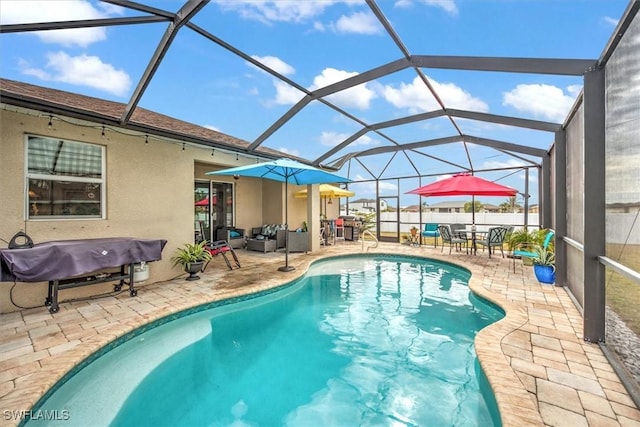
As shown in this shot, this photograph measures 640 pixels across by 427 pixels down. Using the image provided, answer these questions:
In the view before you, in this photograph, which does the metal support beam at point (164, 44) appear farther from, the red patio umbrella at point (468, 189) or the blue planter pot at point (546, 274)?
the red patio umbrella at point (468, 189)

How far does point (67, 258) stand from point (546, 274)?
8.94 metres

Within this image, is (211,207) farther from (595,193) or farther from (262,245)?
(595,193)

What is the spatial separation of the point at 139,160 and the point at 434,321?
6.76m

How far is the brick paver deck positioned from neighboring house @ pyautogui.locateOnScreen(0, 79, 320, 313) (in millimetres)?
1129

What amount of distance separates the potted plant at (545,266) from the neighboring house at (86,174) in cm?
809

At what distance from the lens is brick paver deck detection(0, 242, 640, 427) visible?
7.97ft

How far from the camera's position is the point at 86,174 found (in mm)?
5457

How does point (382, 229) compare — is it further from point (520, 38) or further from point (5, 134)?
point (5, 134)

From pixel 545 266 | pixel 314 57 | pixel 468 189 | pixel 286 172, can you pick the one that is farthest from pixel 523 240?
pixel 314 57

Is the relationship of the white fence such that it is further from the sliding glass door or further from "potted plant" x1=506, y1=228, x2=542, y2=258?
the sliding glass door

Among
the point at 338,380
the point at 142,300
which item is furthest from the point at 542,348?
the point at 142,300

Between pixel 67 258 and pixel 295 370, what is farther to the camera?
pixel 67 258

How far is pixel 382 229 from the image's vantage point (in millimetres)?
14406

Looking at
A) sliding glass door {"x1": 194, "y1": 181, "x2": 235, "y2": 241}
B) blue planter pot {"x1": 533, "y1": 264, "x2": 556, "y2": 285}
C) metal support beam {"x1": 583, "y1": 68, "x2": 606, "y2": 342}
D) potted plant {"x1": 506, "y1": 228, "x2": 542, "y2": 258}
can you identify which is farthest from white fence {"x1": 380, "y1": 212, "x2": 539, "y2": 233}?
metal support beam {"x1": 583, "y1": 68, "x2": 606, "y2": 342}
